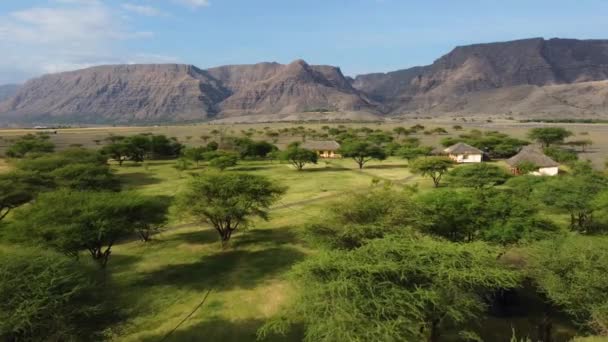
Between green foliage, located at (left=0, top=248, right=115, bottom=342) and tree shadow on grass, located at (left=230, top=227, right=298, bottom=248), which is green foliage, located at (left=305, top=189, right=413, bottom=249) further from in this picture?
green foliage, located at (left=0, top=248, right=115, bottom=342)

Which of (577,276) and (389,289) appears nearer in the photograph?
(389,289)

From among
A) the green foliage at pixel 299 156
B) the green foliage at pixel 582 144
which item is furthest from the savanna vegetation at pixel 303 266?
the green foliage at pixel 582 144

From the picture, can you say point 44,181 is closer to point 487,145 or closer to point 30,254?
point 30,254

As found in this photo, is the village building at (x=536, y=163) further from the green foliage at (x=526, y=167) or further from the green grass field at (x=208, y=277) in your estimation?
the green grass field at (x=208, y=277)

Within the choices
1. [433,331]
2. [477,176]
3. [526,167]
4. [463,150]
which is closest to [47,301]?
[433,331]

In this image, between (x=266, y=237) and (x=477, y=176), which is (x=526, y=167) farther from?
(x=266, y=237)
